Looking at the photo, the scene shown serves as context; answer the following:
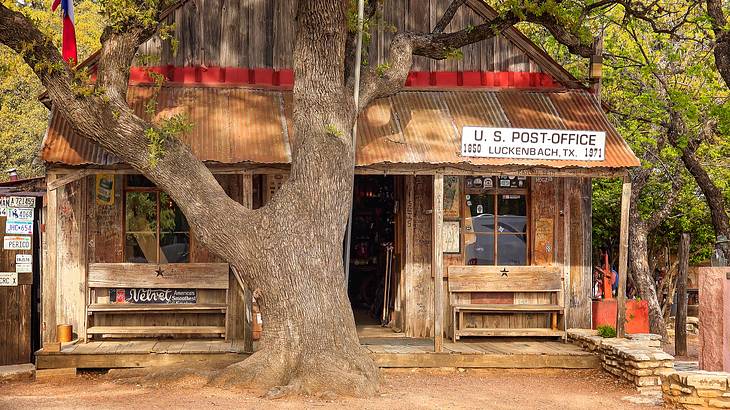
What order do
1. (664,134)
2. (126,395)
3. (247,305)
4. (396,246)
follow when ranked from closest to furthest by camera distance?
(126,395) → (247,305) → (396,246) → (664,134)

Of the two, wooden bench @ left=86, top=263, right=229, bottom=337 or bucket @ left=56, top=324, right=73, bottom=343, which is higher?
wooden bench @ left=86, top=263, right=229, bottom=337

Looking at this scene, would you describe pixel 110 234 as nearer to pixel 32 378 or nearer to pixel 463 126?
pixel 32 378

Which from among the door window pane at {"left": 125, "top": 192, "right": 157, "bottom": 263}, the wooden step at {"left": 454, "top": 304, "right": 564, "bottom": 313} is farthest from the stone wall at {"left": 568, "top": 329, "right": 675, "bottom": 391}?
the door window pane at {"left": 125, "top": 192, "right": 157, "bottom": 263}

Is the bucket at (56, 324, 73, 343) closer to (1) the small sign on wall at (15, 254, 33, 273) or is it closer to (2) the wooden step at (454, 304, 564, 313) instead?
(1) the small sign on wall at (15, 254, 33, 273)

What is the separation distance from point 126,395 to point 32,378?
96.8 inches

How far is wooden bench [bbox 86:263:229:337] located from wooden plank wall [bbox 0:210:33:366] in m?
0.81

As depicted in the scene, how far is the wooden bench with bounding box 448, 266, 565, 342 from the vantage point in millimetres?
13609

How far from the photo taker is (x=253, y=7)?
13.8 metres

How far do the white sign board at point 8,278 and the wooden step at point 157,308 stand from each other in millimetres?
1012

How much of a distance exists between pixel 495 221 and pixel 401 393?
167 inches

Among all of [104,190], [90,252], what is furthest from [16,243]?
[104,190]

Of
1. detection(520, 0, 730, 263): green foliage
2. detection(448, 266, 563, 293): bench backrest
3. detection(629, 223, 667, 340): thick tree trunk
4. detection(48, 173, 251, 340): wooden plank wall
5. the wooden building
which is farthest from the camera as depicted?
detection(629, 223, 667, 340): thick tree trunk

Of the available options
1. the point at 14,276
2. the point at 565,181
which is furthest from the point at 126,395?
the point at 565,181

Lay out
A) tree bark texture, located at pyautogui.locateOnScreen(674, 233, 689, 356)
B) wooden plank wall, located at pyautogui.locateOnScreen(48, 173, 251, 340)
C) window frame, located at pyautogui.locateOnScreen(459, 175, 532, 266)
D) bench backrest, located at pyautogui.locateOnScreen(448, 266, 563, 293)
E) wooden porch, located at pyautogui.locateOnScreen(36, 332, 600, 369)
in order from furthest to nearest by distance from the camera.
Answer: tree bark texture, located at pyautogui.locateOnScreen(674, 233, 689, 356), window frame, located at pyautogui.locateOnScreen(459, 175, 532, 266), bench backrest, located at pyautogui.locateOnScreen(448, 266, 563, 293), wooden plank wall, located at pyautogui.locateOnScreen(48, 173, 251, 340), wooden porch, located at pyautogui.locateOnScreen(36, 332, 600, 369)
